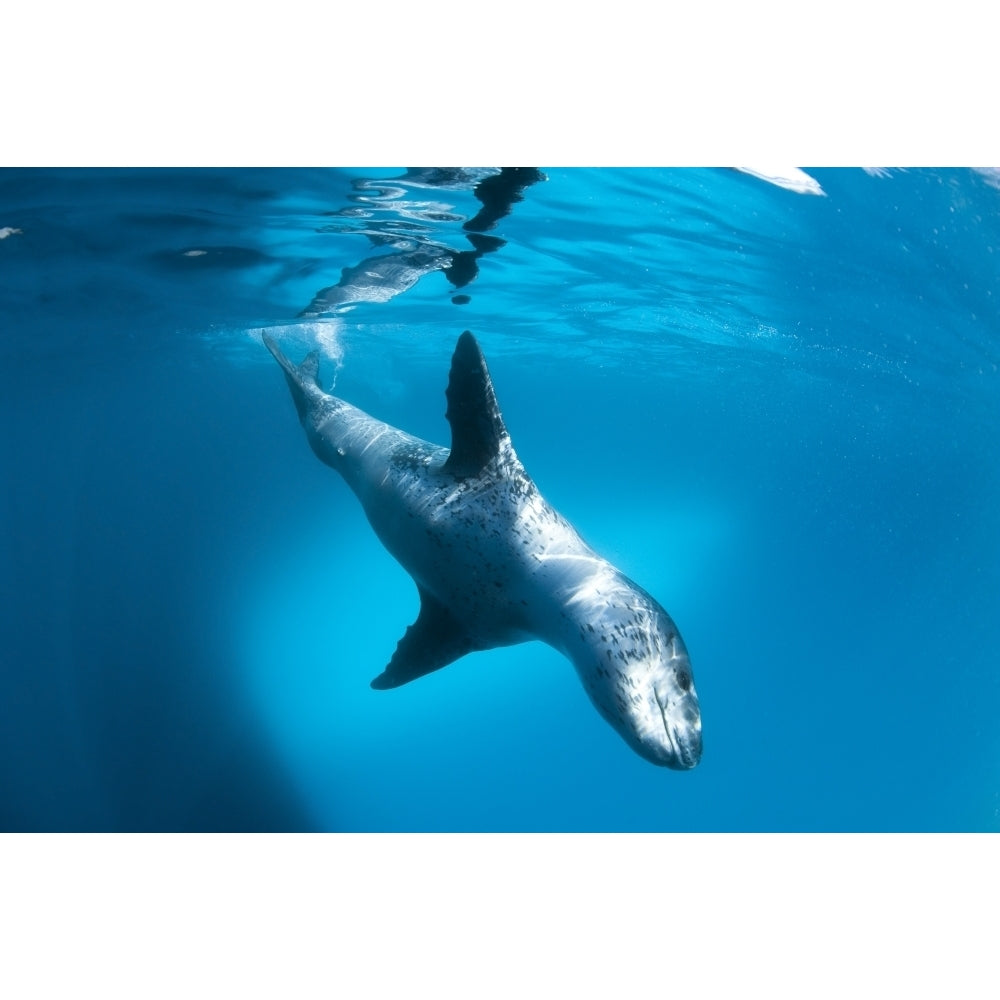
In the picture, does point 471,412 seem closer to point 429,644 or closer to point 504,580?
point 504,580

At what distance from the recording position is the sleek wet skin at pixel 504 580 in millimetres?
3012

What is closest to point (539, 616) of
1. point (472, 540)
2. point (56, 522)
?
point (472, 540)

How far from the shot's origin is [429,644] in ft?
15.3

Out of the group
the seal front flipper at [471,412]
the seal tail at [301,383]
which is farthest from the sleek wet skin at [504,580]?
the seal tail at [301,383]

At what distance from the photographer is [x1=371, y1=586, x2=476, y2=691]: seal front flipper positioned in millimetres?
4535

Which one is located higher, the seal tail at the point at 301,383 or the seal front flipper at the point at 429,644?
the seal tail at the point at 301,383

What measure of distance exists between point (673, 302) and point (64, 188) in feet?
39.9

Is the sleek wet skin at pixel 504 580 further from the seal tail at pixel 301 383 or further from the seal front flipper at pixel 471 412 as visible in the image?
the seal tail at pixel 301 383

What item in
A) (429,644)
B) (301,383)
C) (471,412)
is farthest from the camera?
(301,383)

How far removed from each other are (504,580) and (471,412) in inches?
41.6

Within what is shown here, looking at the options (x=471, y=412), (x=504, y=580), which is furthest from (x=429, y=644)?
(x=471, y=412)

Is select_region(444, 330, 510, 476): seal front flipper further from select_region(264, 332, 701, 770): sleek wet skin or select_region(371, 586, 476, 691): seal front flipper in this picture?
select_region(371, 586, 476, 691): seal front flipper

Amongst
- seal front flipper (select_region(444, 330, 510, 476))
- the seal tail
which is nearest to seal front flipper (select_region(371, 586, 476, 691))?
seal front flipper (select_region(444, 330, 510, 476))

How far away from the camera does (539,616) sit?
12.2ft
